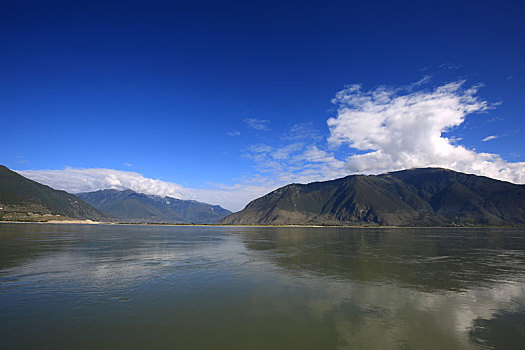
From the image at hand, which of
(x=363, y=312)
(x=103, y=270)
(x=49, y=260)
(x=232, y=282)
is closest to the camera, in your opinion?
(x=363, y=312)

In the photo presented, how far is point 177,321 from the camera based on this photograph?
14.9m

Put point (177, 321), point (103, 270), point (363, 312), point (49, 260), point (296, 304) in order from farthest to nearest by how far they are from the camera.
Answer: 1. point (49, 260)
2. point (103, 270)
3. point (296, 304)
4. point (363, 312)
5. point (177, 321)

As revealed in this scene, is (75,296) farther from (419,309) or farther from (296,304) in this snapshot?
(419,309)

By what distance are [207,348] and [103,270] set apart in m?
22.4

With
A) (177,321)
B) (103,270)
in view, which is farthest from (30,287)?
(177,321)

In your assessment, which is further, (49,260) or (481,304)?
(49,260)

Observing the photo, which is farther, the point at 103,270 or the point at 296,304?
the point at 103,270

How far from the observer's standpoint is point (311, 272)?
2992 cm

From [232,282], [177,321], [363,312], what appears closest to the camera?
[177,321]

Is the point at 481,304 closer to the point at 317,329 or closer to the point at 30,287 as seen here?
the point at 317,329

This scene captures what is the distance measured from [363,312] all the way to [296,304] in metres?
4.45

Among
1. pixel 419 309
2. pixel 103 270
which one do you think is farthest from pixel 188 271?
pixel 419 309

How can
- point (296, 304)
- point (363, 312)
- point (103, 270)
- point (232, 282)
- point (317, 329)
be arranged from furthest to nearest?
point (103, 270), point (232, 282), point (296, 304), point (363, 312), point (317, 329)

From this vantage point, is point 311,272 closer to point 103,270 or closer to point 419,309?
point 419,309
